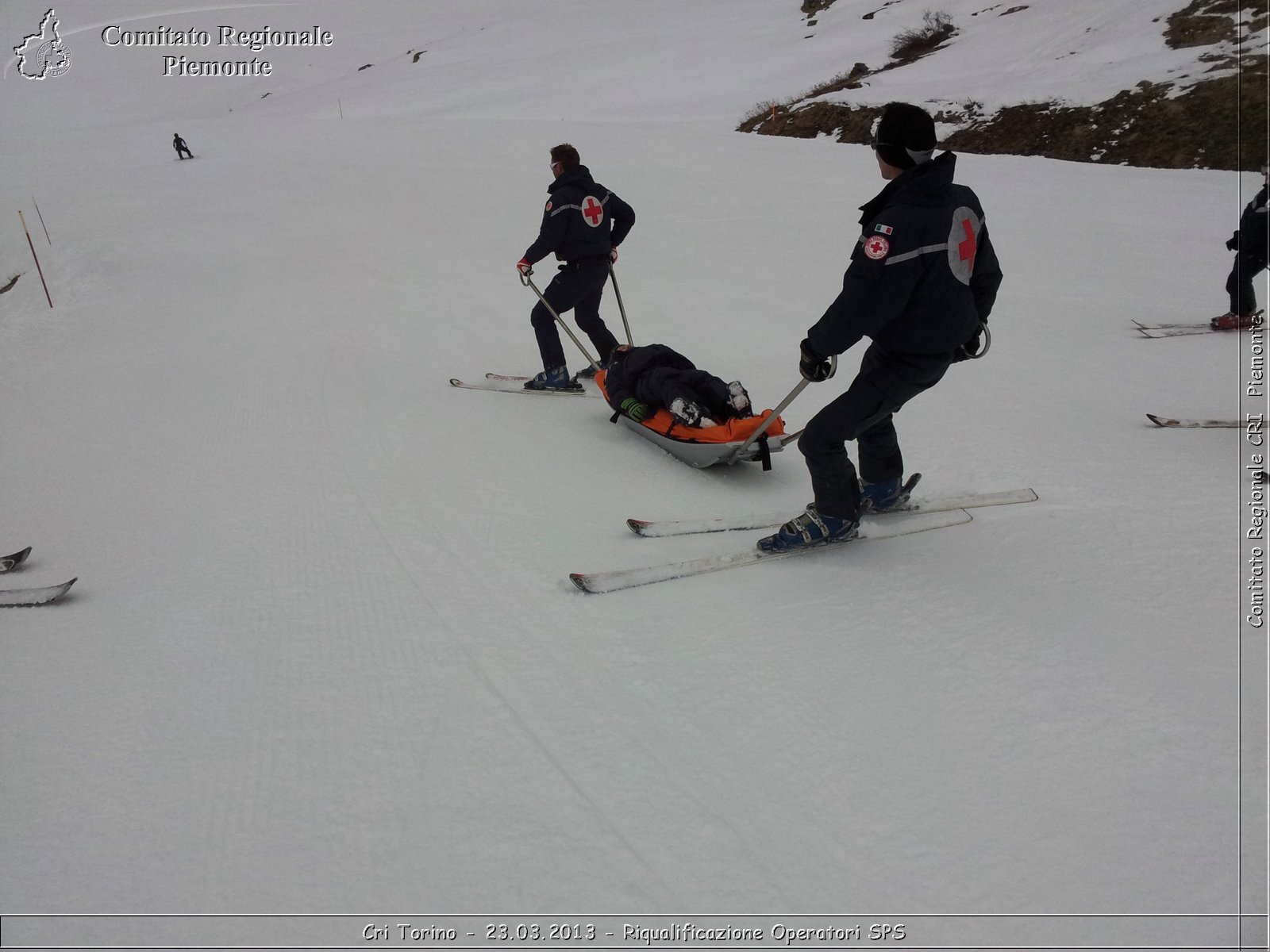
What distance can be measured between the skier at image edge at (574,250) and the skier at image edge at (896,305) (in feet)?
9.35

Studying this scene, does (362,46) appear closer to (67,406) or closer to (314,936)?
(67,406)

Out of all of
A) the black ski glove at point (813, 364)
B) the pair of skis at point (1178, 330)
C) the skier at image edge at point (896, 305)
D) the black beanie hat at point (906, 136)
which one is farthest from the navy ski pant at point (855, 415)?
the pair of skis at point (1178, 330)

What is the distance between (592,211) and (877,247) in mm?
3124

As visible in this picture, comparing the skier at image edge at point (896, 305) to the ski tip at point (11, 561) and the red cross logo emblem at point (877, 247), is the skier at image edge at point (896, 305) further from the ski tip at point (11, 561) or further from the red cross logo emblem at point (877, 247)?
the ski tip at point (11, 561)

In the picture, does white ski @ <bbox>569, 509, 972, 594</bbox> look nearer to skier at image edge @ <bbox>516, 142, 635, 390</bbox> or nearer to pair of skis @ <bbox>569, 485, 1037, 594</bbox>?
pair of skis @ <bbox>569, 485, 1037, 594</bbox>

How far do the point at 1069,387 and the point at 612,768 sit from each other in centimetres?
486

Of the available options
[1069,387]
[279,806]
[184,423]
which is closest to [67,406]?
[184,423]

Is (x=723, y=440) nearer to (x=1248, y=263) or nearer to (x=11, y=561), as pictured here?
(x=11, y=561)

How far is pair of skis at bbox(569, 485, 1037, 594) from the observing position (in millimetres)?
3262

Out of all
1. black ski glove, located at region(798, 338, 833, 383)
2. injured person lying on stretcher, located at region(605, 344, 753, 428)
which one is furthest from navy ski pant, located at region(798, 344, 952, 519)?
injured person lying on stretcher, located at region(605, 344, 753, 428)

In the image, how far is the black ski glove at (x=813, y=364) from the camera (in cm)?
325

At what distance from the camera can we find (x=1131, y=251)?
357 inches

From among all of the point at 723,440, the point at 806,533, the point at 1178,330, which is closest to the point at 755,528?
the point at 806,533

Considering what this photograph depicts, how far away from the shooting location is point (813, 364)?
328 centimetres
